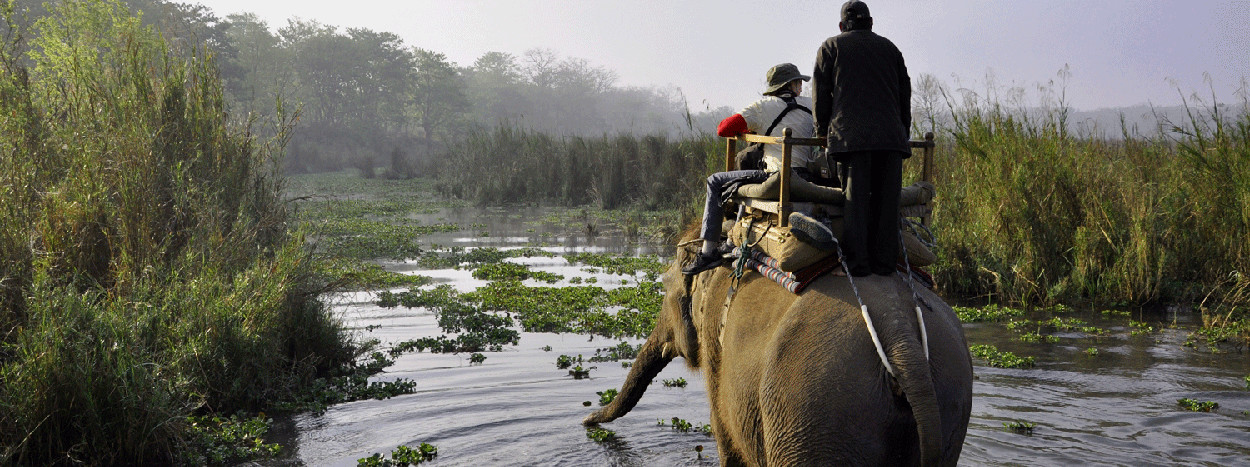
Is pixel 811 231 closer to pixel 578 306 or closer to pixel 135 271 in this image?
pixel 135 271

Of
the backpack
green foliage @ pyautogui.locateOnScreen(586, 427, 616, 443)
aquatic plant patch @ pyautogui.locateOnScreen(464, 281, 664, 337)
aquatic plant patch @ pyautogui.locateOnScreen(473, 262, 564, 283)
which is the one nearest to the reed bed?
aquatic plant patch @ pyautogui.locateOnScreen(473, 262, 564, 283)

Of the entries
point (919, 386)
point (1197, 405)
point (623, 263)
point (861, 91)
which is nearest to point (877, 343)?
point (919, 386)

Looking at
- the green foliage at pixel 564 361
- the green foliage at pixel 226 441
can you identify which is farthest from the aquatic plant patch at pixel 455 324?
the green foliage at pixel 226 441

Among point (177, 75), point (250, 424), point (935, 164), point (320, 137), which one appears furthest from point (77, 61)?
point (320, 137)

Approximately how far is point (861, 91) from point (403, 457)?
10.7ft

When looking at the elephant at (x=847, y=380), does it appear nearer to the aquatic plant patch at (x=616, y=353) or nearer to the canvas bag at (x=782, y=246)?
the canvas bag at (x=782, y=246)

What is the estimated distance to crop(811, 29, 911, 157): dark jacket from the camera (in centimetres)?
339

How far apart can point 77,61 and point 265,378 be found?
3564 millimetres

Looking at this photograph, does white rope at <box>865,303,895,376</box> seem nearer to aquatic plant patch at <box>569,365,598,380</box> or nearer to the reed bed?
aquatic plant patch at <box>569,365,598,380</box>

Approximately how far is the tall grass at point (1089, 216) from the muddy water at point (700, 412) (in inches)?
37.2

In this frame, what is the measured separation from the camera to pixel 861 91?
3.46 metres

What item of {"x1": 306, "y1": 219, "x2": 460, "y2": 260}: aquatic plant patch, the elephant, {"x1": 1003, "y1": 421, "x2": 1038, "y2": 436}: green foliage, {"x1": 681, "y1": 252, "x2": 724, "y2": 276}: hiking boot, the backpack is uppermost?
the backpack

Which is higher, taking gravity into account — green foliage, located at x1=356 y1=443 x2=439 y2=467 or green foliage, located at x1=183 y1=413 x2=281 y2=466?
green foliage, located at x1=183 y1=413 x2=281 y2=466

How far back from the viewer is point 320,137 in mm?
52656
